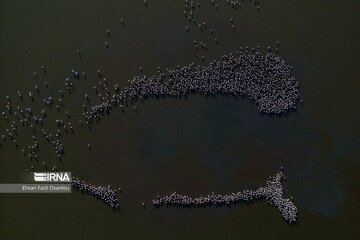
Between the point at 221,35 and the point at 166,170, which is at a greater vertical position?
the point at 221,35

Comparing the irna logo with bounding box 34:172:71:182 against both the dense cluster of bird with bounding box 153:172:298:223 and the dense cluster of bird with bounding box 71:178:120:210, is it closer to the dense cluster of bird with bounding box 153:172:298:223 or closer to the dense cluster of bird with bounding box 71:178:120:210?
the dense cluster of bird with bounding box 71:178:120:210

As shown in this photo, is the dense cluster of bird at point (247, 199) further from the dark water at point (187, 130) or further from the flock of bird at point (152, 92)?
the flock of bird at point (152, 92)

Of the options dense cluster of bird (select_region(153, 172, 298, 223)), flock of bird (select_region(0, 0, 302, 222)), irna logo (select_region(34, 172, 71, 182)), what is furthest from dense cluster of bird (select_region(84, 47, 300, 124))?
dense cluster of bird (select_region(153, 172, 298, 223))

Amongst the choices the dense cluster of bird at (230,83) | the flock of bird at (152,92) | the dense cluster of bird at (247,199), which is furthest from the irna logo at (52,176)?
the dense cluster of bird at (247,199)

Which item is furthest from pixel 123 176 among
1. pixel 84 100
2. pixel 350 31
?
pixel 350 31

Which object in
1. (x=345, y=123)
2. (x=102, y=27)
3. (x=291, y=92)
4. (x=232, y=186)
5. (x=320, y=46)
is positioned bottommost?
(x=232, y=186)

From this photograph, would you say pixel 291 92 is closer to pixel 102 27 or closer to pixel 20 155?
pixel 102 27
